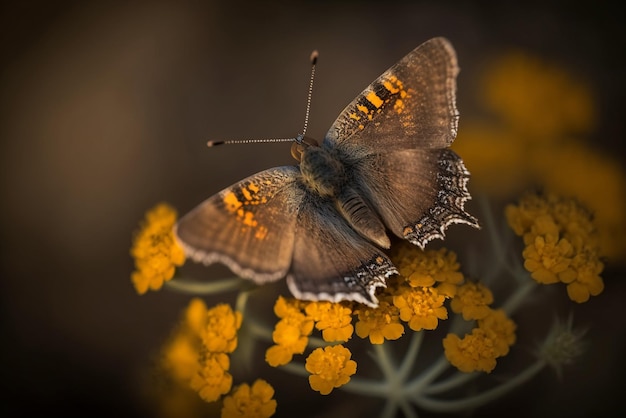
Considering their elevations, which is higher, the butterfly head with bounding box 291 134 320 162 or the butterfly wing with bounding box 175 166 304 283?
the butterfly head with bounding box 291 134 320 162

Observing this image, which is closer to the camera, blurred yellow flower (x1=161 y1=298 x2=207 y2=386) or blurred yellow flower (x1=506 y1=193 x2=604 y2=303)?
blurred yellow flower (x1=506 y1=193 x2=604 y2=303)

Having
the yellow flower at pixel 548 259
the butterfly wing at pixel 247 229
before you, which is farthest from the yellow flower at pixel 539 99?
the butterfly wing at pixel 247 229

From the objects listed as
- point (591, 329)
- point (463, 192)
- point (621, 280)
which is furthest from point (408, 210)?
point (621, 280)

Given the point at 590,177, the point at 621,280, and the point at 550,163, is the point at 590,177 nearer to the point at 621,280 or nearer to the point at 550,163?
the point at 550,163

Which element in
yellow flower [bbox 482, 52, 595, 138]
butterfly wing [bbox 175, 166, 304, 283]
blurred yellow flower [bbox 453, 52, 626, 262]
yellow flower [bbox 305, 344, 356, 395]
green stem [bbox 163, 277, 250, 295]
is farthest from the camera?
yellow flower [bbox 482, 52, 595, 138]

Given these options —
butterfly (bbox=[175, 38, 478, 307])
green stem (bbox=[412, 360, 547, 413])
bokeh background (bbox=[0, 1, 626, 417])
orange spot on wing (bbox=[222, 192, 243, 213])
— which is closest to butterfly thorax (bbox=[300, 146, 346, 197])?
butterfly (bbox=[175, 38, 478, 307])

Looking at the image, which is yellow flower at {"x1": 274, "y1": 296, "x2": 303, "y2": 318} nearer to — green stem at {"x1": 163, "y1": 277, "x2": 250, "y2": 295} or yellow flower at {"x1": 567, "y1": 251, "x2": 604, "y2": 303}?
green stem at {"x1": 163, "y1": 277, "x2": 250, "y2": 295}

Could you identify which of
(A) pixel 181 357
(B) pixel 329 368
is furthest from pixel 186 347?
(B) pixel 329 368

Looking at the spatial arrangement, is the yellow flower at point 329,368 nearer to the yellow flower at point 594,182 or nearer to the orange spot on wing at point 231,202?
the orange spot on wing at point 231,202
